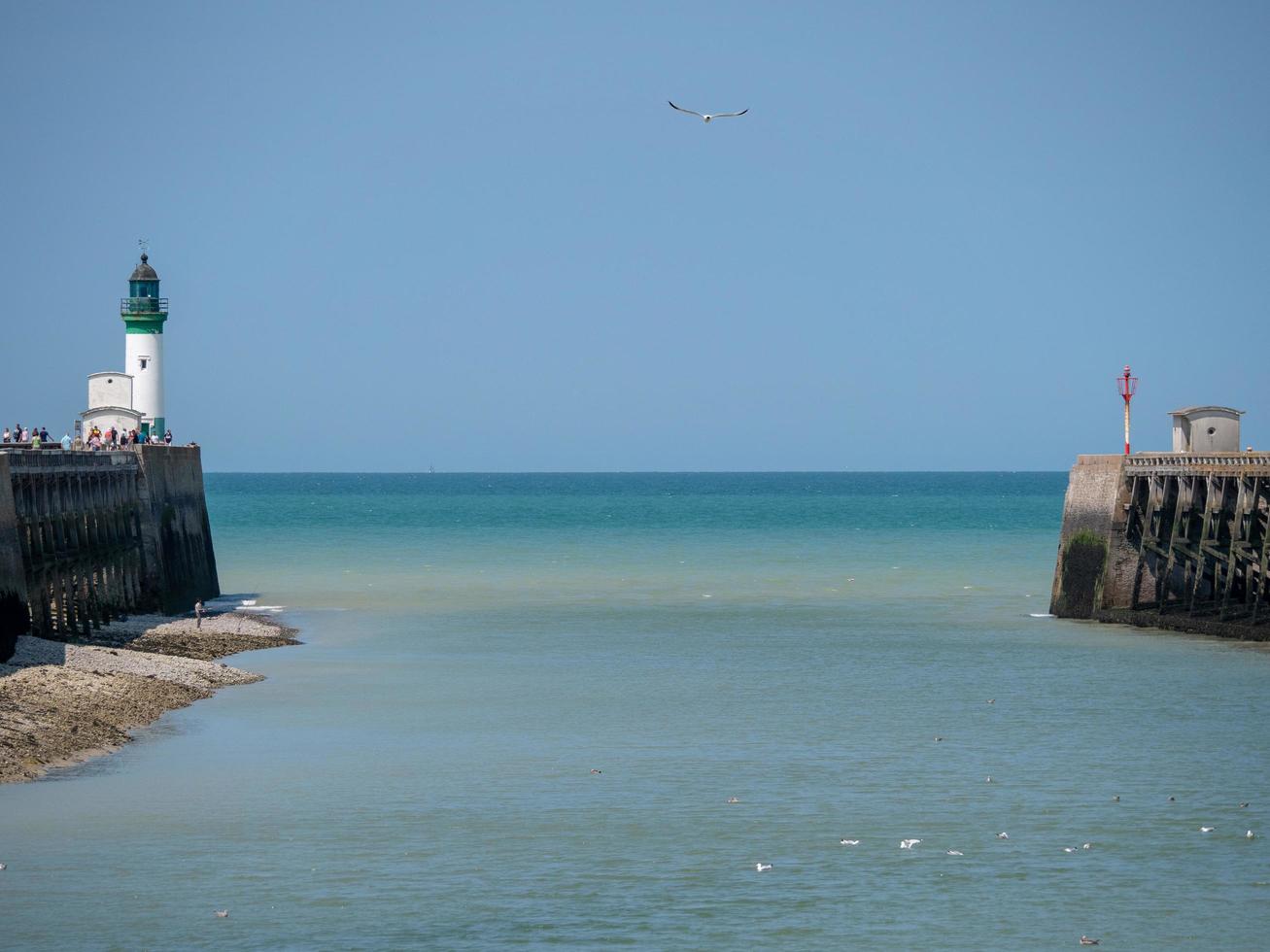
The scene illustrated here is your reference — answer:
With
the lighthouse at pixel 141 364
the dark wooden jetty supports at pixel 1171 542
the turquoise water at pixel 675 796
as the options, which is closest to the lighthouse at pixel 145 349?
the lighthouse at pixel 141 364

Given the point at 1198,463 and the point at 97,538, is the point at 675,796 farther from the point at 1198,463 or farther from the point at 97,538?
the point at 97,538

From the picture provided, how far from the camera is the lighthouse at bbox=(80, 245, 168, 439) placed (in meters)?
57.6

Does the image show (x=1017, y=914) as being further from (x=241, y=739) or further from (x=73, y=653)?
(x=73, y=653)

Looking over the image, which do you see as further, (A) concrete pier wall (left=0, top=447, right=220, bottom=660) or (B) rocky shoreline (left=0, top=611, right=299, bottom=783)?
(A) concrete pier wall (left=0, top=447, right=220, bottom=660)

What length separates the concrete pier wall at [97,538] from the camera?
30.6 meters

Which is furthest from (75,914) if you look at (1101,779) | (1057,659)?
(1057,659)

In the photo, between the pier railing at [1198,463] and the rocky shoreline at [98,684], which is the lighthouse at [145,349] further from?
the pier railing at [1198,463]

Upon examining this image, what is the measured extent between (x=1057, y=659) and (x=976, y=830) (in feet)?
55.0

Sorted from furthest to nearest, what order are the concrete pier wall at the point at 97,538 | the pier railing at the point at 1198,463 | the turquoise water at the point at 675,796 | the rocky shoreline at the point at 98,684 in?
1. the pier railing at the point at 1198,463
2. the concrete pier wall at the point at 97,538
3. the rocky shoreline at the point at 98,684
4. the turquoise water at the point at 675,796

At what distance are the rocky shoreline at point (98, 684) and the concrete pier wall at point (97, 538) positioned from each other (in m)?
0.93

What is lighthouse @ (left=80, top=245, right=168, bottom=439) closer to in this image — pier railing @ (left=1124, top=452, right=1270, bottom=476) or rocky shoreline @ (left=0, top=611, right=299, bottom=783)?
rocky shoreline @ (left=0, top=611, right=299, bottom=783)

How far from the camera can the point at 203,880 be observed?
17375 mm

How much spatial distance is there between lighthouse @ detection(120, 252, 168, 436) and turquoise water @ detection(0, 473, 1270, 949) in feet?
56.8

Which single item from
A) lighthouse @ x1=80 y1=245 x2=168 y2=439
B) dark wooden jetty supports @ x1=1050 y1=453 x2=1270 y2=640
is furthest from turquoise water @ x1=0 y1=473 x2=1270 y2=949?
lighthouse @ x1=80 y1=245 x2=168 y2=439
